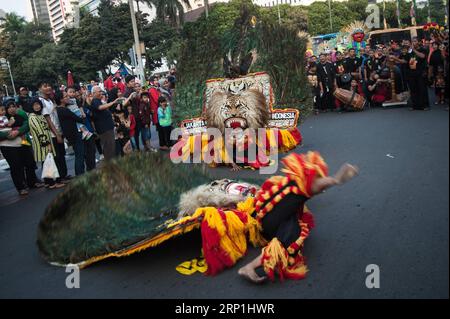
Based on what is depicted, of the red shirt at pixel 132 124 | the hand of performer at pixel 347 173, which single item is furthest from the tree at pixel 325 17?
the hand of performer at pixel 347 173

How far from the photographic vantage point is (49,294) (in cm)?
313

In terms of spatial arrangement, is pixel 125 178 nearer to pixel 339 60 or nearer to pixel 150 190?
pixel 150 190

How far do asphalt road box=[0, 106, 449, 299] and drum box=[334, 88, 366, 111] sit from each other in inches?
213

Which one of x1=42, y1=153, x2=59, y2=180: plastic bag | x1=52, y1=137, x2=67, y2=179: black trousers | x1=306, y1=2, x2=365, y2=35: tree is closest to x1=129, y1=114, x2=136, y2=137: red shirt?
x1=52, y1=137, x2=67, y2=179: black trousers

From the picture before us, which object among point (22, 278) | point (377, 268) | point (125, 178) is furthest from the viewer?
point (125, 178)

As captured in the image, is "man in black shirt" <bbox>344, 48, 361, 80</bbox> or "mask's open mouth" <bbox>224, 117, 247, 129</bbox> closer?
"mask's open mouth" <bbox>224, 117, 247, 129</bbox>

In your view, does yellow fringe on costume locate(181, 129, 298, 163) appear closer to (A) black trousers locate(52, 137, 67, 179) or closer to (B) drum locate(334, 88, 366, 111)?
(A) black trousers locate(52, 137, 67, 179)

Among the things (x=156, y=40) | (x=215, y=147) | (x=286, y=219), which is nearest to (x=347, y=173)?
(x=286, y=219)

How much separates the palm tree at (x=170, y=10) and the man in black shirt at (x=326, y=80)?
1244 inches

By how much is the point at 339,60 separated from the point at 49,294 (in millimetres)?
10066

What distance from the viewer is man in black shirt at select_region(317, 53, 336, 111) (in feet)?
35.9

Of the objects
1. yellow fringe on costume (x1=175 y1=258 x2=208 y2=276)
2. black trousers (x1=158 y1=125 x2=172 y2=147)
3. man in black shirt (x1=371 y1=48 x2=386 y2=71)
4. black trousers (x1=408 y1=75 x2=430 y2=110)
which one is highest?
man in black shirt (x1=371 y1=48 x2=386 y2=71)

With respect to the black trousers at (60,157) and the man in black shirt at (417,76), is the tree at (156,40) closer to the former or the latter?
the man in black shirt at (417,76)

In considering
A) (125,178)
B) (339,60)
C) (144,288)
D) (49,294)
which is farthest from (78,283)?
(339,60)
